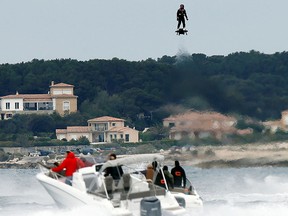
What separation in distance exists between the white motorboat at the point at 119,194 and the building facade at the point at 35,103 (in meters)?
110

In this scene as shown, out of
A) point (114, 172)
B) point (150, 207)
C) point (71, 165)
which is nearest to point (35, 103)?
point (71, 165)

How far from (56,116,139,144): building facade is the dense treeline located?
102cm

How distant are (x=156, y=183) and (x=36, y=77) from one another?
389 ft

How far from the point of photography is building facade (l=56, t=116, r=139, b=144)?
114 m

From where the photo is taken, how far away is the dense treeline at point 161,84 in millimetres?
43938

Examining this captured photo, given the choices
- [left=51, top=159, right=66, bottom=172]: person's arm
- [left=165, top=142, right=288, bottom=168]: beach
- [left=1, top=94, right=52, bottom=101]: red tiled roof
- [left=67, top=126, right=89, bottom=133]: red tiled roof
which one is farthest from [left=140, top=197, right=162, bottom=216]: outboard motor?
[left=1, top=94, right=52, bottom=101]: red tiled roof

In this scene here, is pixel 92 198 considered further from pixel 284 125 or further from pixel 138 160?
pixel 284 125

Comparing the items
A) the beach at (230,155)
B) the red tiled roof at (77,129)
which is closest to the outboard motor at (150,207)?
the beach at (230,155)

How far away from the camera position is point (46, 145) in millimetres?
121500

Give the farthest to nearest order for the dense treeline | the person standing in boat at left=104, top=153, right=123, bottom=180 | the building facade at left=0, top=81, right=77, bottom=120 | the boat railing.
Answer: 1. the building facade at left=0, top=81, right=77, bottom=120
2. the dense treeline
3. the boat railing
4. the person standing in boat at left=104, top=153, right=123, bottom=180

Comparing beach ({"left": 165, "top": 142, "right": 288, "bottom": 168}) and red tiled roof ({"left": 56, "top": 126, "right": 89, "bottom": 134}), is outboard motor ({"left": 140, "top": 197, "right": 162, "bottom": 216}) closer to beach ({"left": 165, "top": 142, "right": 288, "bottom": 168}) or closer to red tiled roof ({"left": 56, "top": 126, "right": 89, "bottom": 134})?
beach ({"left": 165, "top": 142, "right": 288, "bottom": 168})

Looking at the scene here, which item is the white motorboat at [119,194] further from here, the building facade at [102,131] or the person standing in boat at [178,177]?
the building facade at [102,131]

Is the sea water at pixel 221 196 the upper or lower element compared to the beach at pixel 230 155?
lower

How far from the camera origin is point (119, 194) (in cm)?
2998
